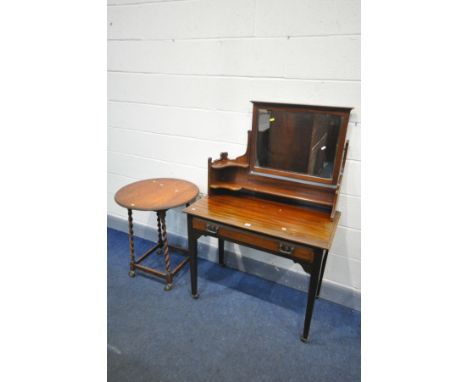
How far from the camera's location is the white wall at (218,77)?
1.59m

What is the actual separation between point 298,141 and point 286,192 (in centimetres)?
34

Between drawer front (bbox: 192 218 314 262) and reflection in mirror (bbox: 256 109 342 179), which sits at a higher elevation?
reflection in mirror (bbox: 256 109 342 179)

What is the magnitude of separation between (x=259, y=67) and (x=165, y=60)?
79cm

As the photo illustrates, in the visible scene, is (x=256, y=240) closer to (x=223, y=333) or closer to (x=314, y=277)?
(x=314, y=277)

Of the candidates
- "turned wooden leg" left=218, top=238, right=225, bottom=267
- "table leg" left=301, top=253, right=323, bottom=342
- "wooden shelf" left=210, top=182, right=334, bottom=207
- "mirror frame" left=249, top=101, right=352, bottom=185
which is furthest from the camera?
"turned wooden leg" left=218, top=238, right=225, bottom=267

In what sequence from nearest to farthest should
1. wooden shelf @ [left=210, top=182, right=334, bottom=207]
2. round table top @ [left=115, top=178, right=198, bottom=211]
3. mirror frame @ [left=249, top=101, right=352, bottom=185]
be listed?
mirror frame @ [left=249, top=101, right=352, bottom=185] < wooden shelf @ [left=210, top=182, right=334, bottom=207] < round table top @ [left=115, top=178, right=198, bottom=211]

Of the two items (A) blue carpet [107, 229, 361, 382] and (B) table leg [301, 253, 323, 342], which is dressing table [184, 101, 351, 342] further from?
(A) blue carpet [107, 229, 361, 382]

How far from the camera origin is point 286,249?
149 centimetres

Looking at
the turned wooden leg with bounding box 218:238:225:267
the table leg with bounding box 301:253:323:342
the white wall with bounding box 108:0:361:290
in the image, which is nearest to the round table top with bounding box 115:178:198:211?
the white wall with bounding box 108:0:361:290

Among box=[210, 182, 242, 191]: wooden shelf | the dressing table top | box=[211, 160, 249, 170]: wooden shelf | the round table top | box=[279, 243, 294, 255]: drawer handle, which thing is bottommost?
box=[279, 243, 294, 255]: drawer handle

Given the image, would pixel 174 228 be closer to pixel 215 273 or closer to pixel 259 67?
pixel 215 273

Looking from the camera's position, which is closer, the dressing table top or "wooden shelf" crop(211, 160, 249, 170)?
the dressing table top

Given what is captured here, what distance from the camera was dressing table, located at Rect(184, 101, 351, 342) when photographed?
152 centimetres
